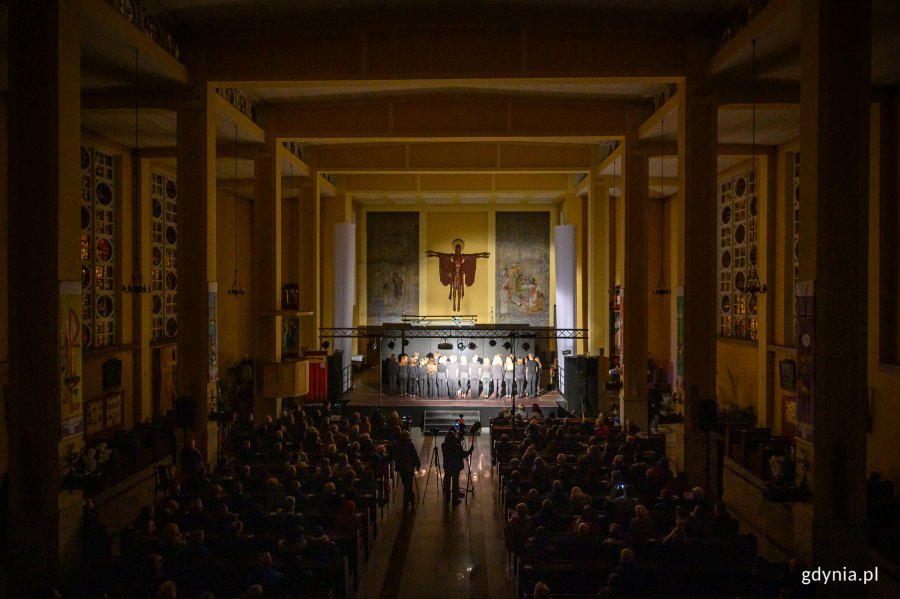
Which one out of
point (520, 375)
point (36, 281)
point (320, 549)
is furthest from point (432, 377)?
point (36, 281)

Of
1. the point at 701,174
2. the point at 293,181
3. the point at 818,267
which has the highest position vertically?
the point at 293,181

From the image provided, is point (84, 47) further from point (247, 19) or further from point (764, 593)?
point (764, 593)

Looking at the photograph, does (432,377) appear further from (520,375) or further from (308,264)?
(308,264)

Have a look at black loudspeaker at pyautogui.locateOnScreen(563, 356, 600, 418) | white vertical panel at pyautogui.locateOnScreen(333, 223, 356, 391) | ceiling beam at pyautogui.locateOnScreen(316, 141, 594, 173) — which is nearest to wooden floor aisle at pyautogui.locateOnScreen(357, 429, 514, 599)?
black loudspeaker at pyautogui.locateOnScreen(563, 356, 600, 418)

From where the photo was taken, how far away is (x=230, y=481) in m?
9.62

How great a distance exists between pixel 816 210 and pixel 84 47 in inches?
399

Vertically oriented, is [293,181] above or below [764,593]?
above

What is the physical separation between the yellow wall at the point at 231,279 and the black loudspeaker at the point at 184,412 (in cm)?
1025

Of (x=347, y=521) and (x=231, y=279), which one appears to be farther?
(x=231, y=279)

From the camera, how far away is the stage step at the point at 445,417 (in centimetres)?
1927

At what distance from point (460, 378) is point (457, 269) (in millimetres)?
7033

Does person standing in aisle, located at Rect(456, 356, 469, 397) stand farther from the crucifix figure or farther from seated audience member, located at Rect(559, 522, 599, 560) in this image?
seated audience member, located at Rect(559, 522, 599, 560)

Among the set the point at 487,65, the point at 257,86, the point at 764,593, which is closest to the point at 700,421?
the point at 764,593

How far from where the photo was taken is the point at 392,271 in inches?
1099
